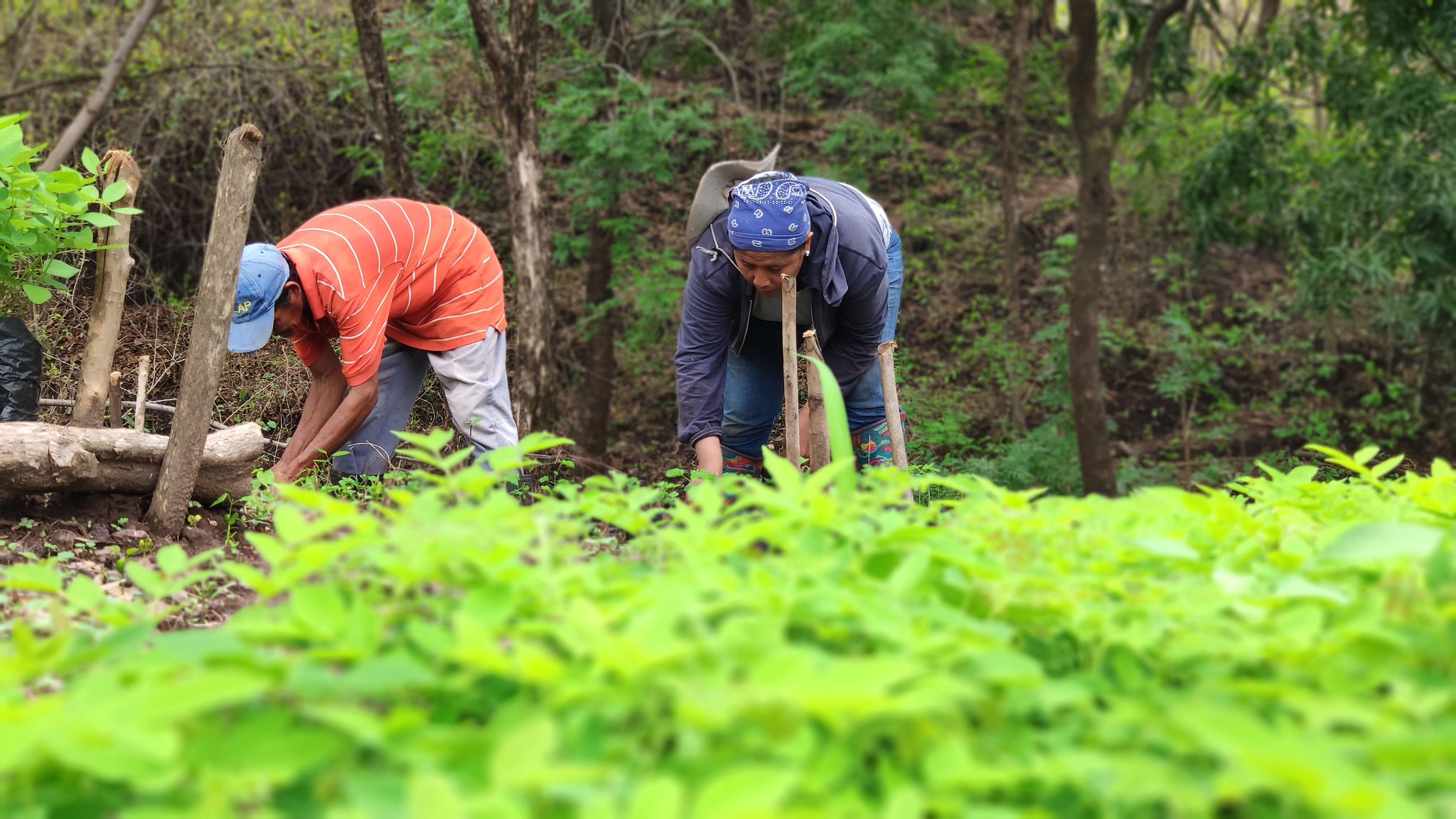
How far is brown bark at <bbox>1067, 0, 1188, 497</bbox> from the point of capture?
807cm

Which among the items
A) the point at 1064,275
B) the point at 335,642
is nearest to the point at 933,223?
the point at 1064,275

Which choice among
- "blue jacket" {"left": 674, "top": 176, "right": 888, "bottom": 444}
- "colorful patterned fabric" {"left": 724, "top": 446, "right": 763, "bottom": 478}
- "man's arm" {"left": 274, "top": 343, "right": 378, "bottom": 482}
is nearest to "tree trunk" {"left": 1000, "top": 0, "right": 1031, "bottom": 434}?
"colorful patterned fabric" {"left": 724, "top": 446, "right": 763, "bottom": 478}

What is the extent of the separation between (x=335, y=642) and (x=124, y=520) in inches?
123

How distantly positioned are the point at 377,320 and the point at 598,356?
4.74m

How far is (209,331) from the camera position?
3.82 metres

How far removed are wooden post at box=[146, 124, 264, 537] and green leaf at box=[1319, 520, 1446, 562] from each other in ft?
11.4

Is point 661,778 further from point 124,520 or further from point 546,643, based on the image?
point 124,520

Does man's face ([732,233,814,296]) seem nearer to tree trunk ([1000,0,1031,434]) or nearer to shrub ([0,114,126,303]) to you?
shrub ([0,114,126,303])

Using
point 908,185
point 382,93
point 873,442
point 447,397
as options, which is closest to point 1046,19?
point 908,185

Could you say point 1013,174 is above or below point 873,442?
above

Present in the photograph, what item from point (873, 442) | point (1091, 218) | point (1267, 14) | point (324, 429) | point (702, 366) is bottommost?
point (873, 442)

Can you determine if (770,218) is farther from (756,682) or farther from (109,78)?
(109,78)

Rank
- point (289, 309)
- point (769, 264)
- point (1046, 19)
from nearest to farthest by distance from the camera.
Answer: point (769, 264) → point (289, 309) → point (1046, 19)

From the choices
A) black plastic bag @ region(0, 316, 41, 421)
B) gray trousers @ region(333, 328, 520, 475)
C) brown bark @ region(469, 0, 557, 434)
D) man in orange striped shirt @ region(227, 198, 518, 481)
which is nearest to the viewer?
black plastic bag @ region(0, 316, 41, 421)
